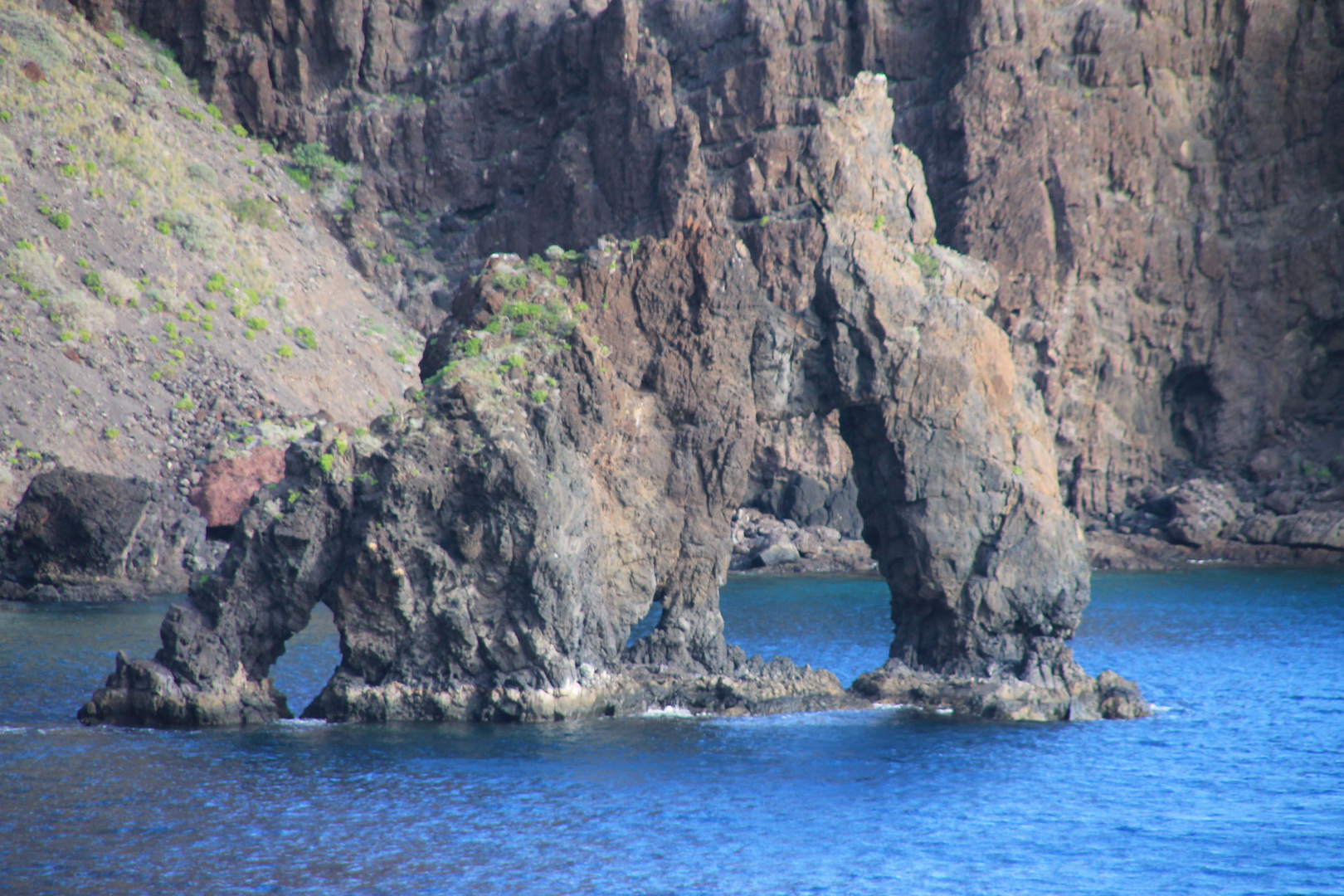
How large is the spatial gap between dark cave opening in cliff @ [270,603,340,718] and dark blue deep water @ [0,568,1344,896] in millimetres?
880

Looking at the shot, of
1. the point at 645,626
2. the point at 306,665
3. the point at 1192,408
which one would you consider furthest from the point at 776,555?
the point at 306,665

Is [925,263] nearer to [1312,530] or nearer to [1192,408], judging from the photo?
[1312,530]

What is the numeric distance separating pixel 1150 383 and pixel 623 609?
68.4 metres

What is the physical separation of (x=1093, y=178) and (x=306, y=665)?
67.9m

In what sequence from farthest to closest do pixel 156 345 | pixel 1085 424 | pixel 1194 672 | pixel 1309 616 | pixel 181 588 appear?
pixel 1085 424 < pixel 156 345 < pixel 181 588 < pixel 1309 616 < pixel 1194 672

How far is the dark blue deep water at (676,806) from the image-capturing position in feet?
67.5

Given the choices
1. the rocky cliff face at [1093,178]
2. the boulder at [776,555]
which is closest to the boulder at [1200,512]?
the rocky cliff face at [1093,178]

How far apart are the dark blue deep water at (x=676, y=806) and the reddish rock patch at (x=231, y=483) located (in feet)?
104

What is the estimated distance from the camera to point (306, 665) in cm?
3988

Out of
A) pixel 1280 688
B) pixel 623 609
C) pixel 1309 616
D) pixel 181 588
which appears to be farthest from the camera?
pixel 181 588

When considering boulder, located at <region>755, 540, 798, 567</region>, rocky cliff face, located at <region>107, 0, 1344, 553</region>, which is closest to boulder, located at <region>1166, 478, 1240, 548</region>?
rocky cliff face, located at <region>107, 0, 1344, 553</region>

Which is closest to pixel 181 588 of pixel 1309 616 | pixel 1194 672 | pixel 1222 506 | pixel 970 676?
pixel 970 676

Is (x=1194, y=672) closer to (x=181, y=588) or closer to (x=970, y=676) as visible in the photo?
(x=970, y=676)

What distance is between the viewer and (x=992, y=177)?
8406 centimetres
